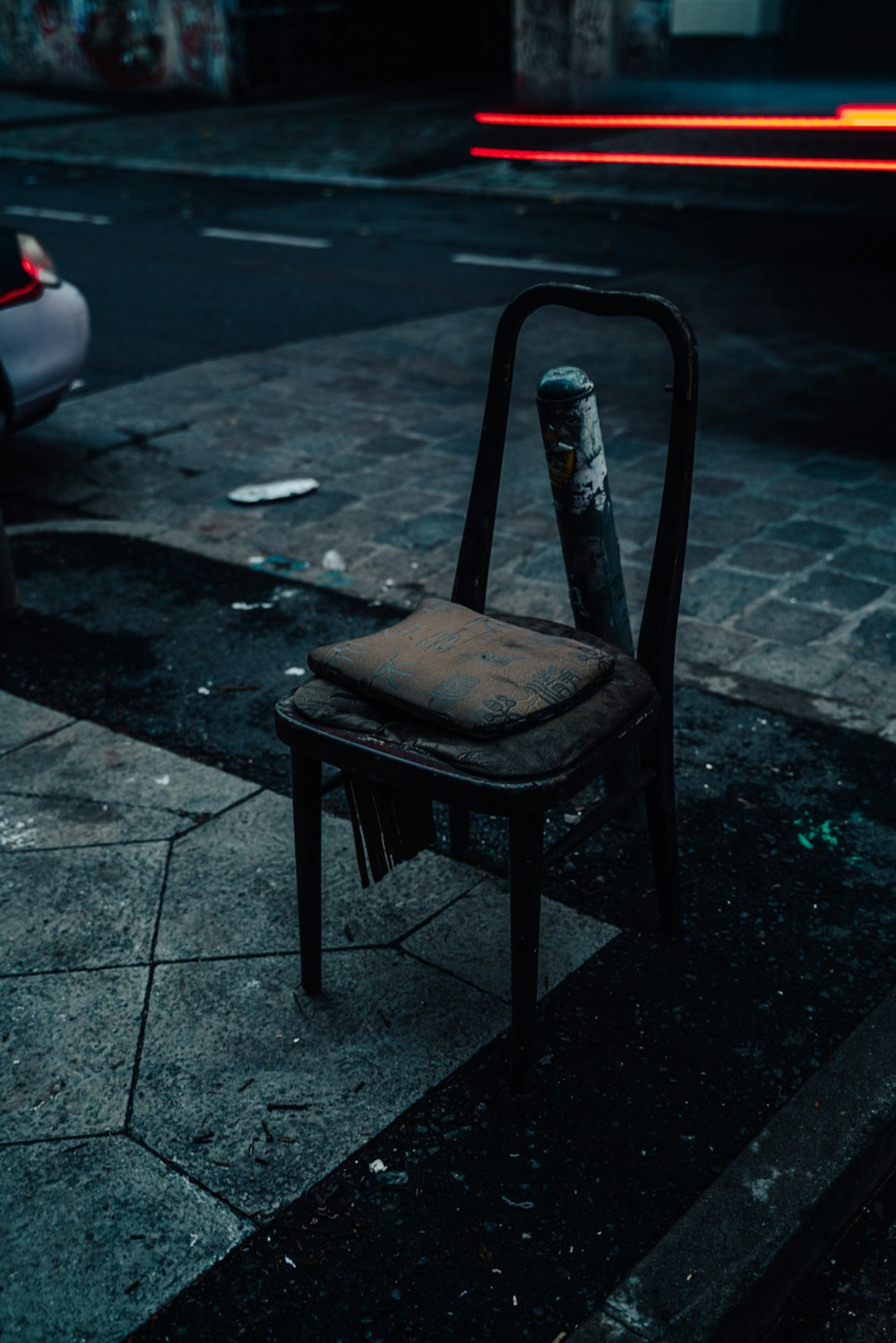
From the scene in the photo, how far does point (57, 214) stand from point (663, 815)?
46.4 feet

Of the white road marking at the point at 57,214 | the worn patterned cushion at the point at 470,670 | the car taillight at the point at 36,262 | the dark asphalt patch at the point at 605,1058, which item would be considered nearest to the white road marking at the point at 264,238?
the white road marking at the point at 57,214

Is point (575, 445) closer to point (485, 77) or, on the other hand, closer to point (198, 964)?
point (198, 964)

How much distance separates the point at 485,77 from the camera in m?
27.8

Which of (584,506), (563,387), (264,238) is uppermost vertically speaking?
(563,387)

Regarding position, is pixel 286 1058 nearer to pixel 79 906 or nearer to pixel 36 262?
pixel 79 906

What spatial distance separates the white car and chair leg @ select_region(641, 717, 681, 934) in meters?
4.46

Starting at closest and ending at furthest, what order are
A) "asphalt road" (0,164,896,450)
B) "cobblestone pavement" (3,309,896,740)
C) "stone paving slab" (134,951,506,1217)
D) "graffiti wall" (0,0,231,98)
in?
"stone paving slab" (134,951,506,1217) → "cobblestone pavement" (3,309,896,740) → "asphalt road" (0,164,896,450) → "graffiti wall" (0,0,231,98)

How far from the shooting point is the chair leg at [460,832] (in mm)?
3297

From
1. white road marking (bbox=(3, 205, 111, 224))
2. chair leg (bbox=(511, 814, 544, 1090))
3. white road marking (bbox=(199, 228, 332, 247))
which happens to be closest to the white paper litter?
chair leg (bbox=(511, 814, 544, 1090))

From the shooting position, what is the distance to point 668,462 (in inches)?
104

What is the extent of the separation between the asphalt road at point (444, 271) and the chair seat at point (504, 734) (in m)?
4.46

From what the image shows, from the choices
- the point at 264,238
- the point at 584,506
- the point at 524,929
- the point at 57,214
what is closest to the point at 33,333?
the point at 584,506

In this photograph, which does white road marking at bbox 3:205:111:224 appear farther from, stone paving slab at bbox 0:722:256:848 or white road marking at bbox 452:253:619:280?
stone paving slab at bbox 0:722:256:848

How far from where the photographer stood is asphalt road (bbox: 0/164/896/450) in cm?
818
